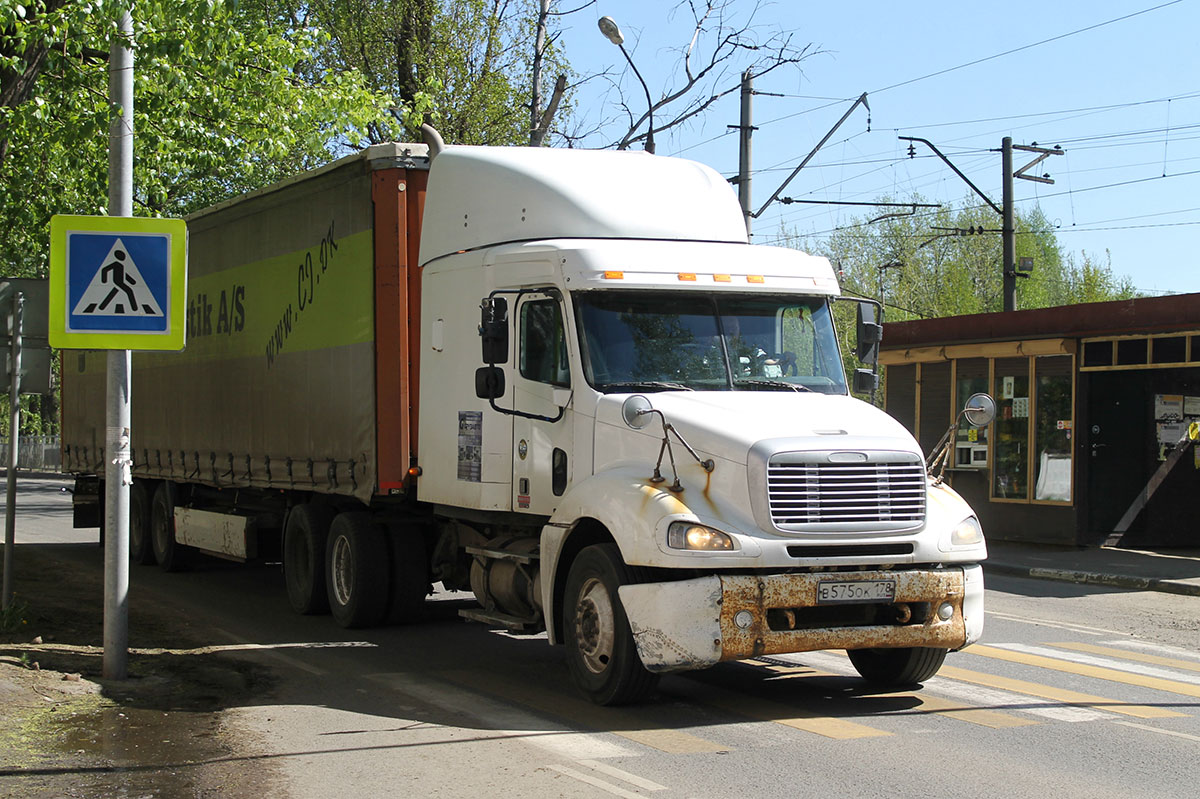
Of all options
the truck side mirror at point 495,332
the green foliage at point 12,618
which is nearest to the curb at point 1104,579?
the truck side mirror at point 495,332

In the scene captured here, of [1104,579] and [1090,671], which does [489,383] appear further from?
[1104,579]

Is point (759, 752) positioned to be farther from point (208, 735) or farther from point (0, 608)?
point (0, 608)

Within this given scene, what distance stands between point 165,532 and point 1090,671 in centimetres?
1110

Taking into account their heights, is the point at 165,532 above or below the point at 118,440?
A: below

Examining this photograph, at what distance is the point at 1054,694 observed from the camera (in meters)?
8.97

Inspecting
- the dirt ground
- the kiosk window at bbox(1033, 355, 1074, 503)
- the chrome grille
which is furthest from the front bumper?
the kiosk window at bbox(1033, 355, 1074, 503)

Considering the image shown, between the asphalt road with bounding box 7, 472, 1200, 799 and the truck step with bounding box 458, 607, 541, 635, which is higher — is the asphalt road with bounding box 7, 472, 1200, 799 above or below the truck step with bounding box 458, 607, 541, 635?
below

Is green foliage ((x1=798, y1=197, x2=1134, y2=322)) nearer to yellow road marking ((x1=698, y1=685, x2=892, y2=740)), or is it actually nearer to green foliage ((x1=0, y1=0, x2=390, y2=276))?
green foliage ((x1=0, y1=0, x2=390, y2=276))

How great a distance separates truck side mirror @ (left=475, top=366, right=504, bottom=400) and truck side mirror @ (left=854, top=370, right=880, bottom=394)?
269cm

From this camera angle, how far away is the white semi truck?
798 cm

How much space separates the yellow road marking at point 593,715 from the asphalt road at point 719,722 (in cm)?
2

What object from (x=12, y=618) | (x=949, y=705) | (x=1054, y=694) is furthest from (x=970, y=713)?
(x=12, y=618)

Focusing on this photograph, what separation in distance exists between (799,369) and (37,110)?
7.19m

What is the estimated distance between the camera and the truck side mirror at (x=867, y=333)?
10102 millimetres
